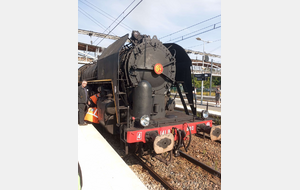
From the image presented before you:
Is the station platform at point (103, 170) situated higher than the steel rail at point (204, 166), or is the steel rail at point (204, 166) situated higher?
the station platform at point (103, 170)

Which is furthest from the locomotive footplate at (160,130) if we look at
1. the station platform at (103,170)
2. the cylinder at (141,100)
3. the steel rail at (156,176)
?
the steel rail at (156,176)

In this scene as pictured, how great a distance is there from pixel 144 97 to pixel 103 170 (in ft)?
5.65

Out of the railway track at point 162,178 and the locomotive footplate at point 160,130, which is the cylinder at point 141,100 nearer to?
the locomotive footplate at point 160,130

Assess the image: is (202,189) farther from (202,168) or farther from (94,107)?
(94,107)

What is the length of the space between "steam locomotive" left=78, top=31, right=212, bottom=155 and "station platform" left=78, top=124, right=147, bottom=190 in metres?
0.47

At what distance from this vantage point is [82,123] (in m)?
6.43

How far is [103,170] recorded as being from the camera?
3129 mm

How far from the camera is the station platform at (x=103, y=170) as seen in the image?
2.74 meters

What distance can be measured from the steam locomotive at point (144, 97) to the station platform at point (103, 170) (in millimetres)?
470

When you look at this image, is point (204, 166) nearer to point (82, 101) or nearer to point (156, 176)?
point (156, 176)

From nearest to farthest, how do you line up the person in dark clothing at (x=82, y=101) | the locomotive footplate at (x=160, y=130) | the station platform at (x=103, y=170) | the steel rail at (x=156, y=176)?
the station platform at (x=103, y=170), the steel rail at (x=156, y=176), the locomotive footplate at (x=160, y=130), the person in dark clothing at (x=82, y=101)

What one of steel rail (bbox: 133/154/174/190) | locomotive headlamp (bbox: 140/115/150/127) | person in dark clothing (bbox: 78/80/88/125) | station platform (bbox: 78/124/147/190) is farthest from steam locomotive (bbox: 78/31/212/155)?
person in dark clothing (bbox: 78/80/88/125)

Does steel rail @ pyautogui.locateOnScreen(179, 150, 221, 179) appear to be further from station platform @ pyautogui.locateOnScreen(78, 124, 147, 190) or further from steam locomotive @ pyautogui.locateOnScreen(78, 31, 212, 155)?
station platform @ pyautogui.locateOnScreen(78, 124, 147, 190)

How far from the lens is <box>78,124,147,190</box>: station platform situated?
2736mm
